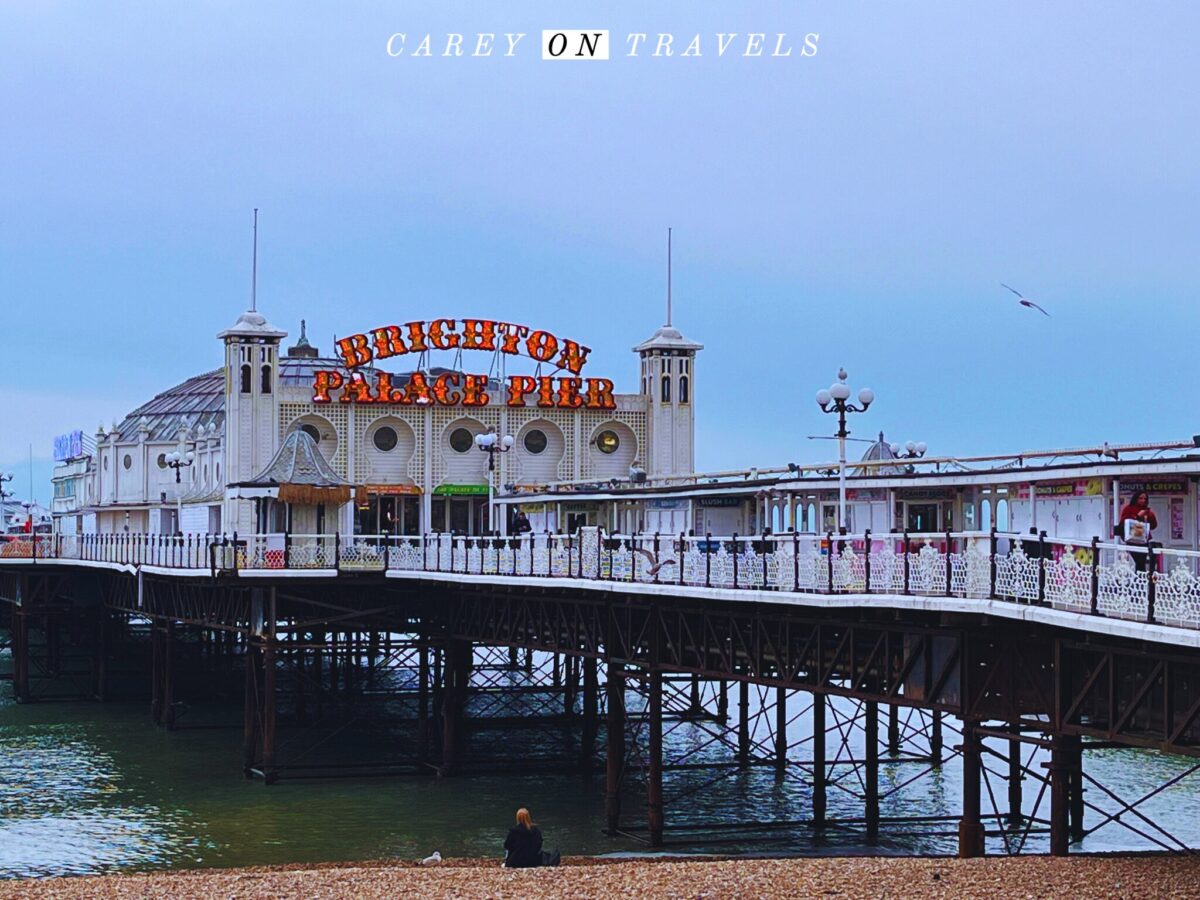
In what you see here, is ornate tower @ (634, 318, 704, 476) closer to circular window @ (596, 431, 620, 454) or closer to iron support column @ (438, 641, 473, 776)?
circular window @ (596, 431, 620, 454)

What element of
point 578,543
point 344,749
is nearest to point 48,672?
point 344,749

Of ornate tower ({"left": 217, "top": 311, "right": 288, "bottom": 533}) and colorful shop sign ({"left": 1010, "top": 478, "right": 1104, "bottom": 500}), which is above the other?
ornate tower ({"left": 217, "top": 311, "right": 288, "bottom": 533})

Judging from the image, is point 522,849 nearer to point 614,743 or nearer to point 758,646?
point 758,646

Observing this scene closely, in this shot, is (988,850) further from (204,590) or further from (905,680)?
(204,590)

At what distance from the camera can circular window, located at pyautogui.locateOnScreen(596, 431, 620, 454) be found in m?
71.3

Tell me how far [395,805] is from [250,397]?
2510 centimetres

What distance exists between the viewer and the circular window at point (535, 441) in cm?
7006

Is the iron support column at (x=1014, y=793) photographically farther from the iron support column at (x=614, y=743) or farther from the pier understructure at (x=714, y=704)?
the iron support column at (x=614, y=743)

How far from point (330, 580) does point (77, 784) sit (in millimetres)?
8376

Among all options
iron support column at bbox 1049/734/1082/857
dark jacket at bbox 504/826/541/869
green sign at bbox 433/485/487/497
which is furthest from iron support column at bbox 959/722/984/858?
green sign at bbox 433/485/487/497

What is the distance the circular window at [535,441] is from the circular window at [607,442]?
89.6 inches

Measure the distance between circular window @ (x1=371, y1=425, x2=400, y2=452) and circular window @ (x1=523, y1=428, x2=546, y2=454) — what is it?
525cm

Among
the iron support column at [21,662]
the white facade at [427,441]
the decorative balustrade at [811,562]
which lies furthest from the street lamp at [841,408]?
the iron support column at [21,662]

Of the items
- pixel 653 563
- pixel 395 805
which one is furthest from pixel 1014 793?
pixel 395 805
